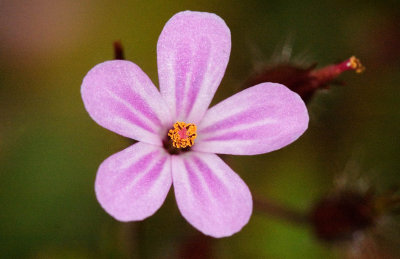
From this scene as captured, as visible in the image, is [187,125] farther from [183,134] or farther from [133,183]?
[133,183]

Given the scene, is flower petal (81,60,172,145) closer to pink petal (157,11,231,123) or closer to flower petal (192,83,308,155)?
pink petal (157,11,231,123)

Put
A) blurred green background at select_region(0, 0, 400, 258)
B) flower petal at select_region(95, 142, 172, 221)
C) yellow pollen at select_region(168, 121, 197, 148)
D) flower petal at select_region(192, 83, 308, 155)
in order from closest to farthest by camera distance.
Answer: flower petal at select_region(95, 142, 172, 221), flower petal at select_region(192, 83, 308, 155), yellow pollen at select_region(168, 121, 197, 148), blurred green background at select_region(0, 0, 400, 258)

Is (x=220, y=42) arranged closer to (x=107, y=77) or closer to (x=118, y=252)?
(x=107, y=77)

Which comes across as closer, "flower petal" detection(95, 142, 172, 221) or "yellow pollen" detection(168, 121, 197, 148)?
"flower petal" detection(95, 142, 172, 221)

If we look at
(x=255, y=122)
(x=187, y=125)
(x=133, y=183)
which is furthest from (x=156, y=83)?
(x=133, y=183)

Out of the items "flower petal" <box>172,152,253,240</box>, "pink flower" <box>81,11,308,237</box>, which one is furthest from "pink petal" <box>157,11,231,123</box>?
"flower petal" <box>172,152,253,240</box>

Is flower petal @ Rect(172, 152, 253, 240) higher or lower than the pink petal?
lower

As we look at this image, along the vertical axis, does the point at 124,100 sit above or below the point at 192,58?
below
